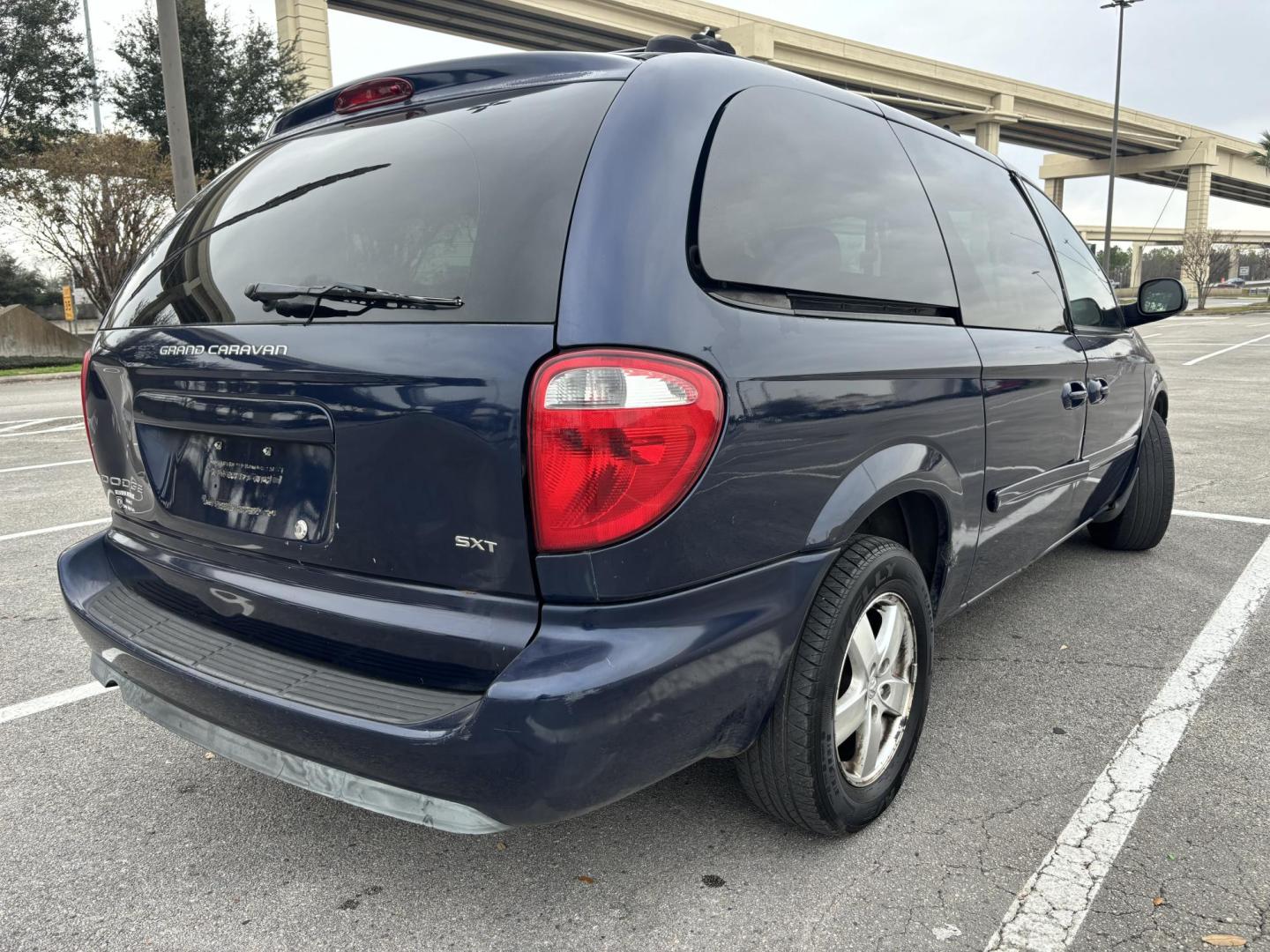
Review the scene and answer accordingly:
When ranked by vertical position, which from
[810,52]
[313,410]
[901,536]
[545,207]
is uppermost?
[810,52]

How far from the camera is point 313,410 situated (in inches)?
75.5

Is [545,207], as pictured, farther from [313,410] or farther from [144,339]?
[144,339]

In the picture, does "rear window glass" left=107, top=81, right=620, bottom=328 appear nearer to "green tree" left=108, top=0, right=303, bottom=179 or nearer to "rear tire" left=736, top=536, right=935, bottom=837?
A: "rear tire" left=736, top=536, right=935, bottom=837

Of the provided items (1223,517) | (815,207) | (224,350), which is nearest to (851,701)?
(815,207)

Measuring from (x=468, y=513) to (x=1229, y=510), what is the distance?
217 inches

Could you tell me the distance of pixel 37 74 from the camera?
910 inches

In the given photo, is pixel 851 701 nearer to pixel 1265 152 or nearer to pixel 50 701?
pixel 50 701

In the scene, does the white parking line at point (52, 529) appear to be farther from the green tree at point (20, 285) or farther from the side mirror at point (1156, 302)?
the green tree at point (20, 285)

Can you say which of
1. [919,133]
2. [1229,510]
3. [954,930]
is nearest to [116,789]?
[954,930]

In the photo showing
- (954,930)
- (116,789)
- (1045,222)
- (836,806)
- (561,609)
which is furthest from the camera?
(1045,222)

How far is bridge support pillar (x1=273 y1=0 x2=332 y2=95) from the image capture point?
2947 cm

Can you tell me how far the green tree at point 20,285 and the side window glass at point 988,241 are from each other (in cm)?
3813

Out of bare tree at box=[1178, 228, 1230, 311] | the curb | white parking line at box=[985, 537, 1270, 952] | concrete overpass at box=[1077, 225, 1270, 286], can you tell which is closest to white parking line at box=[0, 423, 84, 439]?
the curb

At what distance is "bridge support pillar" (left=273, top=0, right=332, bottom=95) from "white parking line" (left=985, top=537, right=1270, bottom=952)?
30646 mm
